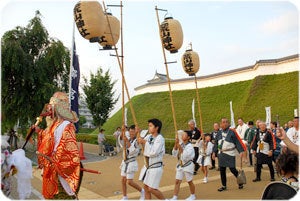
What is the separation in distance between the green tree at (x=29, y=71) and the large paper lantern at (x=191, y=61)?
7.25m

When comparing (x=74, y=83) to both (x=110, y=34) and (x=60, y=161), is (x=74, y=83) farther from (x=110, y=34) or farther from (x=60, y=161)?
(x=60, y=161)

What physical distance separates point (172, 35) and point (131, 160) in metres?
3.58

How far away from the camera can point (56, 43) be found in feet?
50.6

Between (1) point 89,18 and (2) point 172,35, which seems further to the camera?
(2) point 172,35

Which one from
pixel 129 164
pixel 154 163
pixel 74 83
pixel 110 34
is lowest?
pixel 129 164

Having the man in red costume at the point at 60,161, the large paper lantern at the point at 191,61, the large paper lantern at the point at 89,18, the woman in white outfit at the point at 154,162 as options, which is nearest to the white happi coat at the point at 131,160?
the woman in white outfit at the point at 154,162

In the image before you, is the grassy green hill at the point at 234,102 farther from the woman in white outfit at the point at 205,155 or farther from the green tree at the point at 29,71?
the woman in white outfit at the point at 205,155

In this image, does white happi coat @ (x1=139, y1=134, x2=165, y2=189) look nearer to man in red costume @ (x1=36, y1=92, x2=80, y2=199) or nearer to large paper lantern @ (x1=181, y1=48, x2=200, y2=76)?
man in red costume @ (x1=36, y1=92, x2=80, y2=199)

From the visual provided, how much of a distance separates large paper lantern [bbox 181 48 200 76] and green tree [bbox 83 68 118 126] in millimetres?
17351

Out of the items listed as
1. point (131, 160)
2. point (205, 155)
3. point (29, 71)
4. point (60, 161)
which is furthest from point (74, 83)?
point (60, 161)

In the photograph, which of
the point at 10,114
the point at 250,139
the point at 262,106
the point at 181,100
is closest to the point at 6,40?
the point at 10,114

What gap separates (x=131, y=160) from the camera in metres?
6.57

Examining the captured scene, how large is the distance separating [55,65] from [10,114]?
9.89ft

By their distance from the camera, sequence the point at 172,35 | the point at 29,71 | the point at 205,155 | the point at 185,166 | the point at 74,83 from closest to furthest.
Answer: the point at 185,166, the point at 172,35, the point at 205,155, the point at 74,83, the point at 29,71
